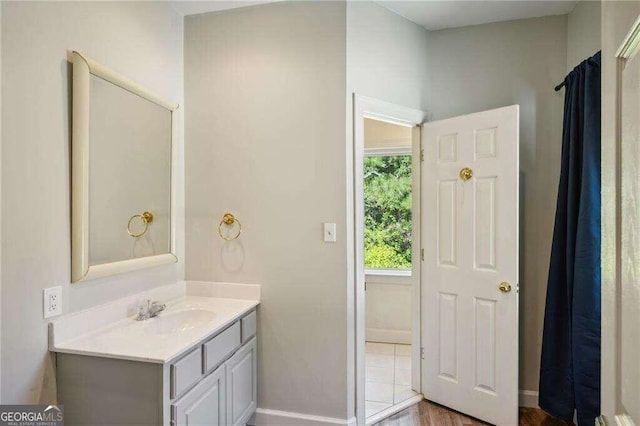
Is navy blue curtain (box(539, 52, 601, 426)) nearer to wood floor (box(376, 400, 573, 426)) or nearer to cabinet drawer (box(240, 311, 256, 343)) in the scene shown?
wood floor (box(376, 400, 573, 426))

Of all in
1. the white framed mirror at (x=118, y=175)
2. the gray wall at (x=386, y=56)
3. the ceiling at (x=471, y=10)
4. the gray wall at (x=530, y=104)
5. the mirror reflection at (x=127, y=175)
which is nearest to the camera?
the white framed mirror at (x=118, y=175)

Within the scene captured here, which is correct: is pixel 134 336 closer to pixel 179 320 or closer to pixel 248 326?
pixel 179 320

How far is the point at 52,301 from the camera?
4.98 ft

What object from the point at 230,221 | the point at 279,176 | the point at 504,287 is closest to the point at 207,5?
the point at 279,176

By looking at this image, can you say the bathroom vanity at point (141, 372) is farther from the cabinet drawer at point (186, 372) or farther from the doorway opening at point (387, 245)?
the doorway opening at point (387, 245)

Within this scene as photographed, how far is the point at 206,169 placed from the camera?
2.38 m

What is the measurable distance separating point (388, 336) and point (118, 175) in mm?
2981

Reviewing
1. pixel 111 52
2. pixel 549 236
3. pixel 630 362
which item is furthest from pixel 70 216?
pixel 549 236

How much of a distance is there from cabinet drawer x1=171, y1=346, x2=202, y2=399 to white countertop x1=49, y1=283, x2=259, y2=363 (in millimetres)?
56

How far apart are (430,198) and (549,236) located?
2.75 ft

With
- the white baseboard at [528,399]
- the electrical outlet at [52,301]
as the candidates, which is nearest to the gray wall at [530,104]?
the white baseboard at [528,399]

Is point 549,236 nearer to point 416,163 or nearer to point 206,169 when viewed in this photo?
point 416,163

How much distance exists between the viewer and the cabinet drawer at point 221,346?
5.58ft

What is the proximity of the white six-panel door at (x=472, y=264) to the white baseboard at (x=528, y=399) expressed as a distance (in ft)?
1.22
